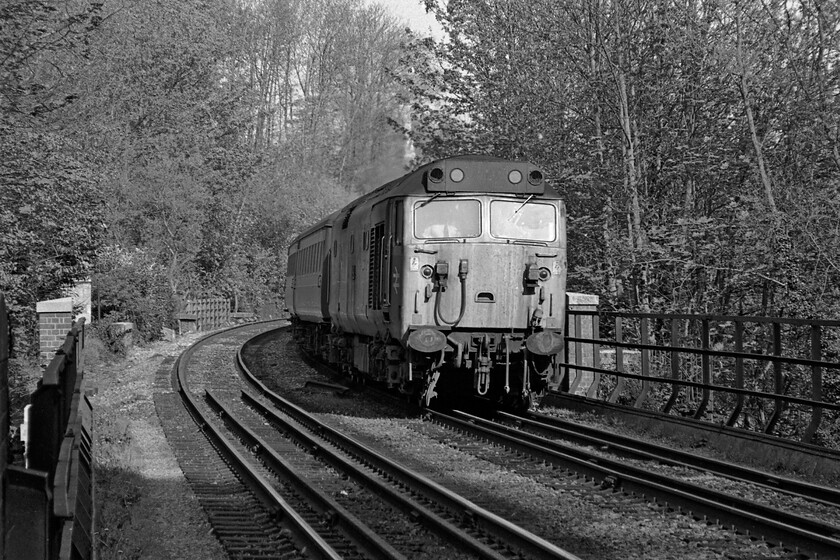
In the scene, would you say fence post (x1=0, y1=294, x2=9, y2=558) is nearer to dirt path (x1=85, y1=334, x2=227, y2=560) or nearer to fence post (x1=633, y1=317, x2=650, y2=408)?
dirt path (x1=85, y1=334, x2=227, y2=560)

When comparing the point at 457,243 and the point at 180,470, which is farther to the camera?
the point at 457,243

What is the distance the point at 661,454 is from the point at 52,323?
10550 mm

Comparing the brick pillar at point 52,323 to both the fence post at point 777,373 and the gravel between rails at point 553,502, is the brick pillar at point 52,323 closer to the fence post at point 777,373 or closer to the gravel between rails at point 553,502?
the gravel between rails at point 553,502

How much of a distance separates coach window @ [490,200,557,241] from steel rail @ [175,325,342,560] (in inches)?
174

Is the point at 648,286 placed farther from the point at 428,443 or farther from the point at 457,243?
the point at 428,443

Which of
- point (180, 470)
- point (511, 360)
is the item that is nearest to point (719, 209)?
point (511, 360)

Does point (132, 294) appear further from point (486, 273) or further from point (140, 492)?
point (140, 492)

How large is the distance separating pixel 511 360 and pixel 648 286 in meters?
6.31

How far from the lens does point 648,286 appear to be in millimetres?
17609

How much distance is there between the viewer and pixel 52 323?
15.5 meters

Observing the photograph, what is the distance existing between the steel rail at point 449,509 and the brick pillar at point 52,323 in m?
5.91

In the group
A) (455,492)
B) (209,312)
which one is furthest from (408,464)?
(209,312)

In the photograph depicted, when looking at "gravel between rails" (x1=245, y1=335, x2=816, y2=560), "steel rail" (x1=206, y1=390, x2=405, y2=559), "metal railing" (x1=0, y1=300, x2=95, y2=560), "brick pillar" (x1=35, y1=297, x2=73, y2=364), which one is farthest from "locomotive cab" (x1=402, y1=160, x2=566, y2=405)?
"metal railing" (x1=0, y1=300, x2=95, y2=560)

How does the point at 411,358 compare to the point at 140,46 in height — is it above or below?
below
